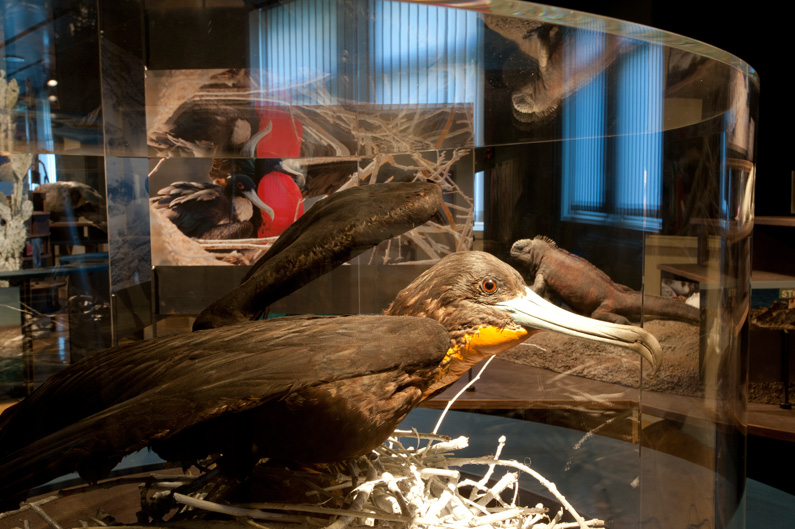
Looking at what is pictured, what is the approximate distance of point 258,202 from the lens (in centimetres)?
65

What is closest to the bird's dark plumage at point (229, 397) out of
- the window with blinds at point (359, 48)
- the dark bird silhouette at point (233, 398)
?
the dark bird silhouette at point (233, 398)

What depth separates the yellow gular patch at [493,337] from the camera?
0.70 metres

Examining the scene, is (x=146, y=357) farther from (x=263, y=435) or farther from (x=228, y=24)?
(x=228, y=24)

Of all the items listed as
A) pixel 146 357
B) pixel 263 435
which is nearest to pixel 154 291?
pixel 146 357

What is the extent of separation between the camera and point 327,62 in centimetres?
62

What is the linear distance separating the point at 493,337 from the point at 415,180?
21cm

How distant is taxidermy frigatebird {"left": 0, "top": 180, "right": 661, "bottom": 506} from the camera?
1.66 ft

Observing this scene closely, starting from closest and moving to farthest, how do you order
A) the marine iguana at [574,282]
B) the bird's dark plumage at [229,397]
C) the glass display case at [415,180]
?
the bird's dark plumage at [229,397]
the glass display case at [415,180]
the marine iguana at [574,282]

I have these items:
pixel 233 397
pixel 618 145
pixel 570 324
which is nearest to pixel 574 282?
pixel 570 324

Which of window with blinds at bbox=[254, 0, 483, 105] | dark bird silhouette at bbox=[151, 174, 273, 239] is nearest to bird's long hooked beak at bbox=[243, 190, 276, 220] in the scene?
dark bird silhouette at bbox=[151, 174, 273, 239]

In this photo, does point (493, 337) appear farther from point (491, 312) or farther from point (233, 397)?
point (233, 397)

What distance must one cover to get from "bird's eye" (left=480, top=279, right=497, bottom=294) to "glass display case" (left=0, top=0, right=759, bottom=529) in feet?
0.13

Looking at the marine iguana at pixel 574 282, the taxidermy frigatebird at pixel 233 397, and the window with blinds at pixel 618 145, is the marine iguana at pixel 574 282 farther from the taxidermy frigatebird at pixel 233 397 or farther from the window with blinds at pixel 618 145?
the taxidermy frigatebird at pixel 233 397

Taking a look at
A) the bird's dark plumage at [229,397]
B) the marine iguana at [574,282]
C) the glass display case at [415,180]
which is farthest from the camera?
the marine iguana at [574,282]
